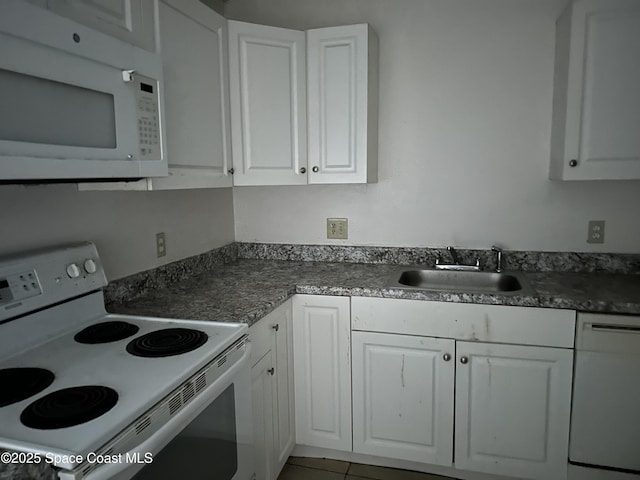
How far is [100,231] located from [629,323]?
2057 millimetres

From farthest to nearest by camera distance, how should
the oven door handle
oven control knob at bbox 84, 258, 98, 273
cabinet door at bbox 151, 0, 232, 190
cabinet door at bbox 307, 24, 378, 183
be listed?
1. cabinet door at bbox 307, 24, 378, 183
2. cabinet door at bbox 151, 0, 232, 190
3. oven control knob at bbox 84, 258, 98, 273
4. the oven door handle

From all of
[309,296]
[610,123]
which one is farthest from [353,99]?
[610,123]

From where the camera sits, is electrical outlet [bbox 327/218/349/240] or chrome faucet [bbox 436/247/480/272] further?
electrical outlet [bbox 327/218/349/240]

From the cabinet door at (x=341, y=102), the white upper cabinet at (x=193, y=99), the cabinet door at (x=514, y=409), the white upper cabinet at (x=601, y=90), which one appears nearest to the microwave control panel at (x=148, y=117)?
the white upper cabinet at (x=193, y=99)

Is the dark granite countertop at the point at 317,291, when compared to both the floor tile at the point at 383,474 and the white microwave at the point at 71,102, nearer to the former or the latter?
the white microwave at the point at 71,102

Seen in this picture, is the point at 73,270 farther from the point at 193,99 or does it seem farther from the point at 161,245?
the point at 193,99

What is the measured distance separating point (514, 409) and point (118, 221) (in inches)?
71.4

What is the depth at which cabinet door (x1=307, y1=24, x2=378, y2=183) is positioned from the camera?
2.16 m

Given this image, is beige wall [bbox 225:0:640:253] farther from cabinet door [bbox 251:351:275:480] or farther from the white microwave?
the white microwave

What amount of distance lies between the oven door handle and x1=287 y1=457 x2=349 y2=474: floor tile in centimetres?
99

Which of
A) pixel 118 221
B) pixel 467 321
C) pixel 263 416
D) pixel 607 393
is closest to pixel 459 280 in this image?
pixel 467 321

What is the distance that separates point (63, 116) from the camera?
114 cm

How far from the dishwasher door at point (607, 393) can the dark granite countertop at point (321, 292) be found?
0.08 meters

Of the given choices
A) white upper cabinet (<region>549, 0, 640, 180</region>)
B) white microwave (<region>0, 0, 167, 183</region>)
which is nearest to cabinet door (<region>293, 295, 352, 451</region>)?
white microwave (<region>0, 0, 167, 183</region>)
